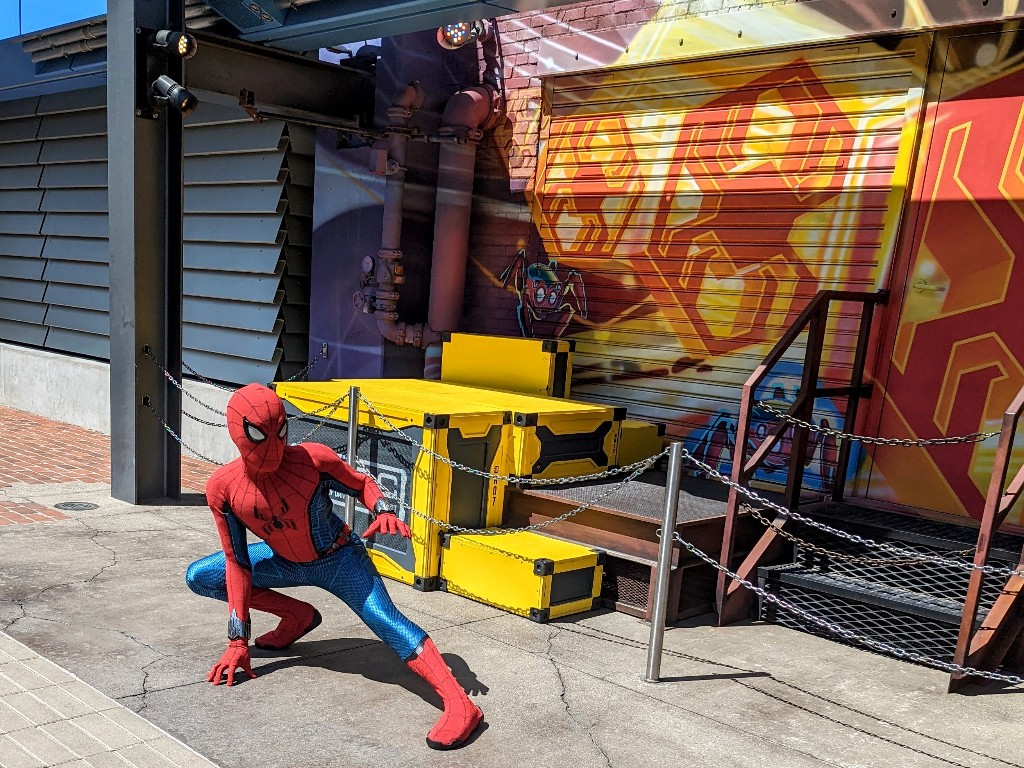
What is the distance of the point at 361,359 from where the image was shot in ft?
30.6

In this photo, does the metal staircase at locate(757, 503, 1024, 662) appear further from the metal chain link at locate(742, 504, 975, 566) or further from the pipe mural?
the pipe mural

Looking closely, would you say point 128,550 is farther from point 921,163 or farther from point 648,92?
point 921,163

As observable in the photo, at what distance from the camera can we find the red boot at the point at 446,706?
3.84 metres

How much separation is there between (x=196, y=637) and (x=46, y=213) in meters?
10.7

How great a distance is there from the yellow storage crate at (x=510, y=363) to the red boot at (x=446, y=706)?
12.2 ft

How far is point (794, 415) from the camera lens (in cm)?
587

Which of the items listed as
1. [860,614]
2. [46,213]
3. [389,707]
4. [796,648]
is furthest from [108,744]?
[46,213]

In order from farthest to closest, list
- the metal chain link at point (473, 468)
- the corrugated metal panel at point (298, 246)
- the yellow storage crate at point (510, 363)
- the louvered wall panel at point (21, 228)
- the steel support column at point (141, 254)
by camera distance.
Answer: the louvered wall panel at point (21, 228)
the corrugated metal panel at point (298, 246)
the yellow storage crate at point (510, 363)
the steel support column at point (141, 254)
the metal chain link at point (473, 468)

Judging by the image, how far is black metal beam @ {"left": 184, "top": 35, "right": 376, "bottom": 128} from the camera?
26.6 feet

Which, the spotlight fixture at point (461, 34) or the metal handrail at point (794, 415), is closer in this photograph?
the metal handrail at point (794, 415)

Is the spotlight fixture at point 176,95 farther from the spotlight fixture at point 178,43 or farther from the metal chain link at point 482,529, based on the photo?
the metal chain link at point 482,529

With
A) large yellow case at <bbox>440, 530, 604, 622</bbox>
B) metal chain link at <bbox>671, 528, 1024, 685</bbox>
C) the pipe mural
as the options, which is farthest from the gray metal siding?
metal chain link at <bbox>671, 528, 1024, 685</bbox>

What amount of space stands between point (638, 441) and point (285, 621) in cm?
340

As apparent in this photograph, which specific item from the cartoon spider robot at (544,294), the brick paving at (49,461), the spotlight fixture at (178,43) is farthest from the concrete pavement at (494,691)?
the spotlight fixture at (178,43)
